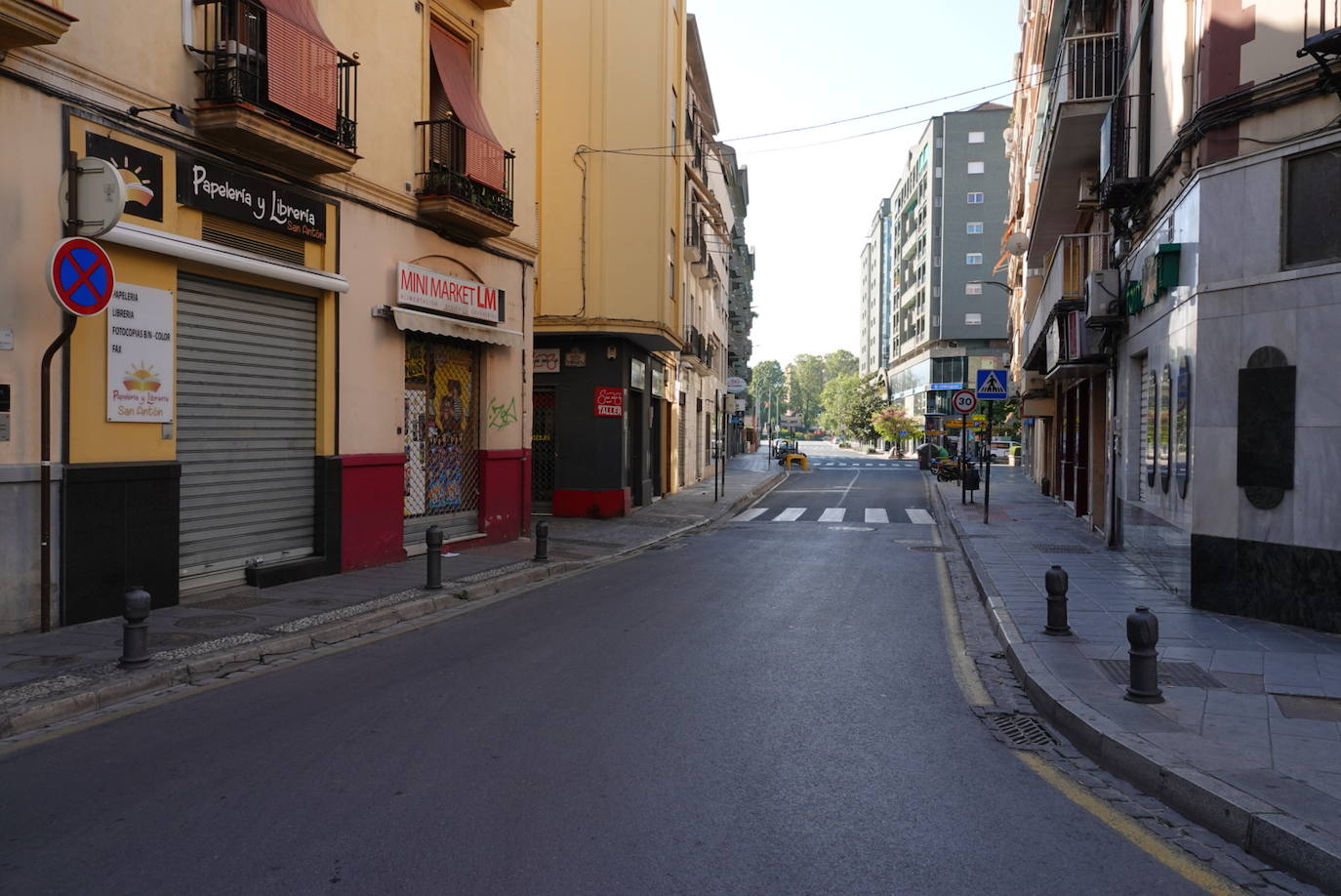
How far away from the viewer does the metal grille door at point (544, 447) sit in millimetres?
22375

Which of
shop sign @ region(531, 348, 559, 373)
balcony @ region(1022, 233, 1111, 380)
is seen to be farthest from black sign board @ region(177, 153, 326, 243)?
balcony @ region(1022, 233, 1111, 380)

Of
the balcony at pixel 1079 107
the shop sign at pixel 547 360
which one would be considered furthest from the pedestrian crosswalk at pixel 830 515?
the balcony at pixel 1079 107

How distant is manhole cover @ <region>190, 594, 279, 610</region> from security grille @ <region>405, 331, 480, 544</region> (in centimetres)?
376

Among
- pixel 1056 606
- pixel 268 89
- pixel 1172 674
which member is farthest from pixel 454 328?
pixel 1172 674

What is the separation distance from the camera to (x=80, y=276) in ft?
24.5

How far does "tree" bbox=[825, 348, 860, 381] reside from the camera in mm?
172750

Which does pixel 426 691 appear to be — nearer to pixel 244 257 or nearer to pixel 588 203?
pixel 244 257

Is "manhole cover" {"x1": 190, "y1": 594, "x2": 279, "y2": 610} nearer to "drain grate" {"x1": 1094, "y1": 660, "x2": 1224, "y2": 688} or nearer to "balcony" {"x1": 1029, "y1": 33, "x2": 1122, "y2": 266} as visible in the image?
"drain grate" {"x1": 1094, "y1": 660, "x2": 1224, "y2": 688}

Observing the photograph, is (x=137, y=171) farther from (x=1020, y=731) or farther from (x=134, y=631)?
(x=1020, y=731)

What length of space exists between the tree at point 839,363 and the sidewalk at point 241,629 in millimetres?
160295

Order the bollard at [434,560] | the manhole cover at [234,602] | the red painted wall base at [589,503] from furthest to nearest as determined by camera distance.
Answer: the red painted wall base at [589,503] < the bollard at [434,560] < the manhole cover at [234,602]

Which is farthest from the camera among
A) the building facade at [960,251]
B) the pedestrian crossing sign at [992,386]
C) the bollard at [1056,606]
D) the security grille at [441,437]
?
the building facade at [960,251]

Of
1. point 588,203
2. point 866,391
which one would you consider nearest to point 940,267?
point 866,391

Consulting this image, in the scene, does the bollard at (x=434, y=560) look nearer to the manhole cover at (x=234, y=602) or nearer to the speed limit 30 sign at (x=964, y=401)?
the manhole cover at (x=234, y=602)
